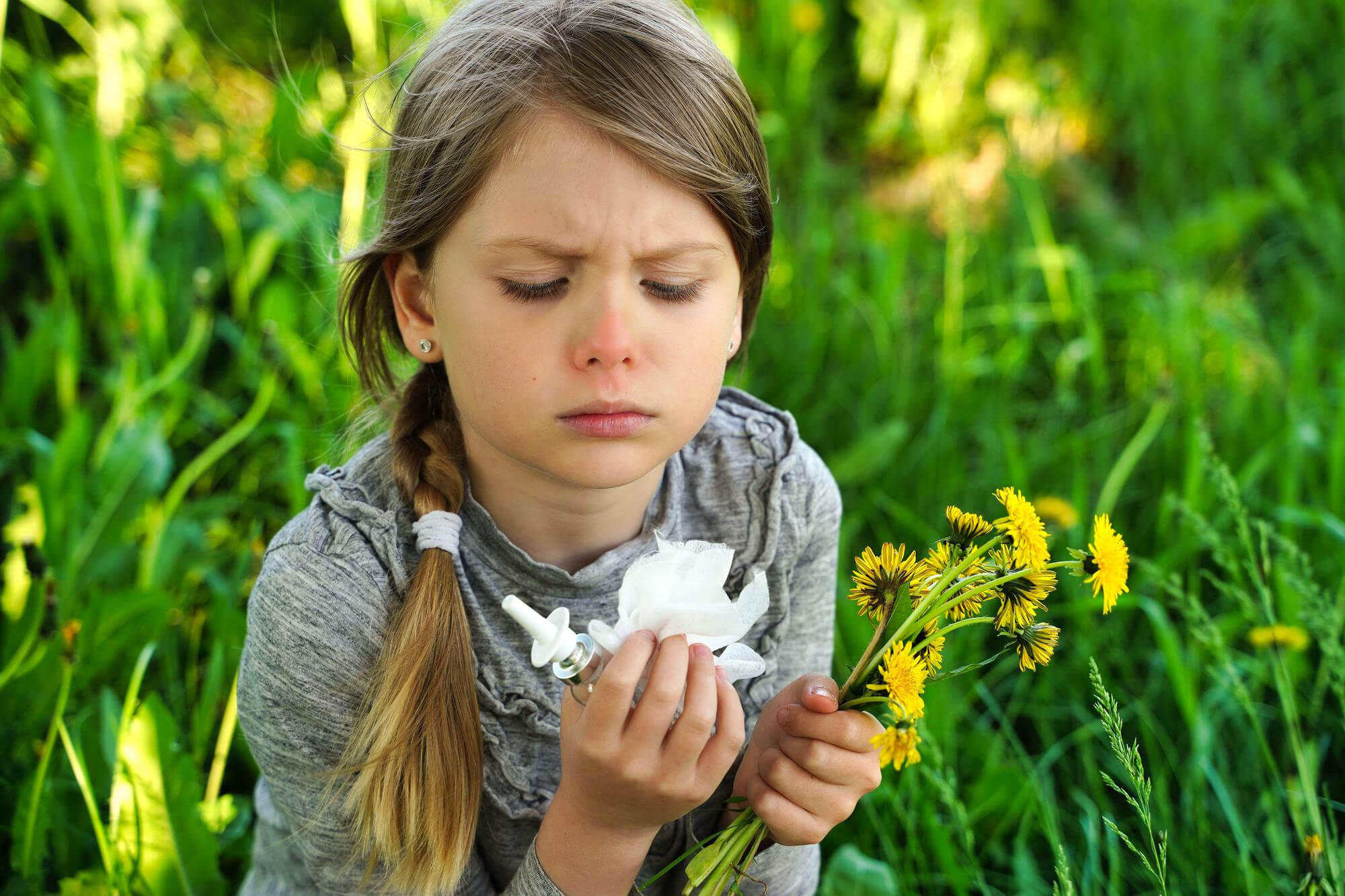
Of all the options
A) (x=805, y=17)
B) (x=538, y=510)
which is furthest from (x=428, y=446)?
(x=805, y=17)

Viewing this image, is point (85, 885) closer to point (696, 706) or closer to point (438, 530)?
point (438, 530)

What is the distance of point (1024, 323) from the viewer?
1.87m

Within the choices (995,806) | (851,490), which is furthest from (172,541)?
(995,806)

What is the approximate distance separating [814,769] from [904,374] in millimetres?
1126

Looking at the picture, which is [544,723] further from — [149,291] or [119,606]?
[149,291]

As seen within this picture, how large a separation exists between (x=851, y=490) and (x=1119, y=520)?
0.41 metres

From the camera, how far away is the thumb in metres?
0.82

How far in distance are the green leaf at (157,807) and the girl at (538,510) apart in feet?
0.23

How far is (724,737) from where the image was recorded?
81 centimetres

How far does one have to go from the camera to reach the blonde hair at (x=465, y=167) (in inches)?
36.2

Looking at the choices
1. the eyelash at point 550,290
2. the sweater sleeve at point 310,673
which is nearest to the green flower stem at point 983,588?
the eyelash at point 550,290

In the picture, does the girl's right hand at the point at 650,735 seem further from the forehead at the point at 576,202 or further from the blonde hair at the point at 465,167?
the forehead at the point at 576,202

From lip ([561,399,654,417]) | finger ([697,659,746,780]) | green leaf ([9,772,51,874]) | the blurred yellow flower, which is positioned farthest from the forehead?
the blurred yellow flower

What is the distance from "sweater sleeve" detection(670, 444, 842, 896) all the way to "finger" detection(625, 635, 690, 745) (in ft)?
1.27
